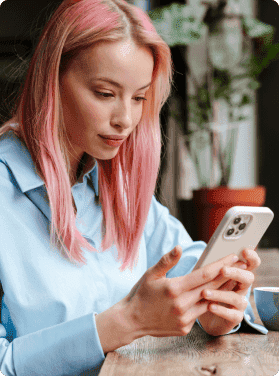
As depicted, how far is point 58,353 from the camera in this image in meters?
0.64

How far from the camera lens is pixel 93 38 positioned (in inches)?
31.1

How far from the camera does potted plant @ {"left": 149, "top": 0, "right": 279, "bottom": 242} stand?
2.42 metres

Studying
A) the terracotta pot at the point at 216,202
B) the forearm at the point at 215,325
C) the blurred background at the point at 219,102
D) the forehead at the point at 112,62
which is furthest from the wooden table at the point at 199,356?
the blurred background at the point at 219,102

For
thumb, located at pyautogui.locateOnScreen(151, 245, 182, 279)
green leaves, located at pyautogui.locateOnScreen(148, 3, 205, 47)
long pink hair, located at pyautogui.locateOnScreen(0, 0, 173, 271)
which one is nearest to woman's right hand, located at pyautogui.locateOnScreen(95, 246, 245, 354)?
thumb, located at pyautogui.locateOnScreen(151, 245, 182, 279)

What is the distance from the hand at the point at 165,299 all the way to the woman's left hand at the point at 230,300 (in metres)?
0.03

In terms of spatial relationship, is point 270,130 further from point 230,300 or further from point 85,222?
point 230,300

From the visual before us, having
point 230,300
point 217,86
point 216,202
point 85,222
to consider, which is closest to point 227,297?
point 230,300

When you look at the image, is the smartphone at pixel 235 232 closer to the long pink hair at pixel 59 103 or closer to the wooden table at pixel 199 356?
the wooden table at pixel 199 356

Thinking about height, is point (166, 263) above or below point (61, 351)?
above

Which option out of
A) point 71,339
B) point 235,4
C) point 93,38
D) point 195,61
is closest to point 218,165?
point 195,61

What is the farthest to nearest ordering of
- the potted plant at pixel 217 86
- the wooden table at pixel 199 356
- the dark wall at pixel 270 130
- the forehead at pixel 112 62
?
the dark wall at pixel 270 130, the potted plant at pixel 217 86, the forehead at pixel 112 62, the wooden table at pixel 199 356

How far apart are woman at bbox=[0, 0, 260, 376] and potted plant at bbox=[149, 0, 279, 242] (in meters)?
1.46

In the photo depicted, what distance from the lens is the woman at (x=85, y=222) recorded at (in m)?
0.63

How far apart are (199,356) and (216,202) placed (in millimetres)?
1792
